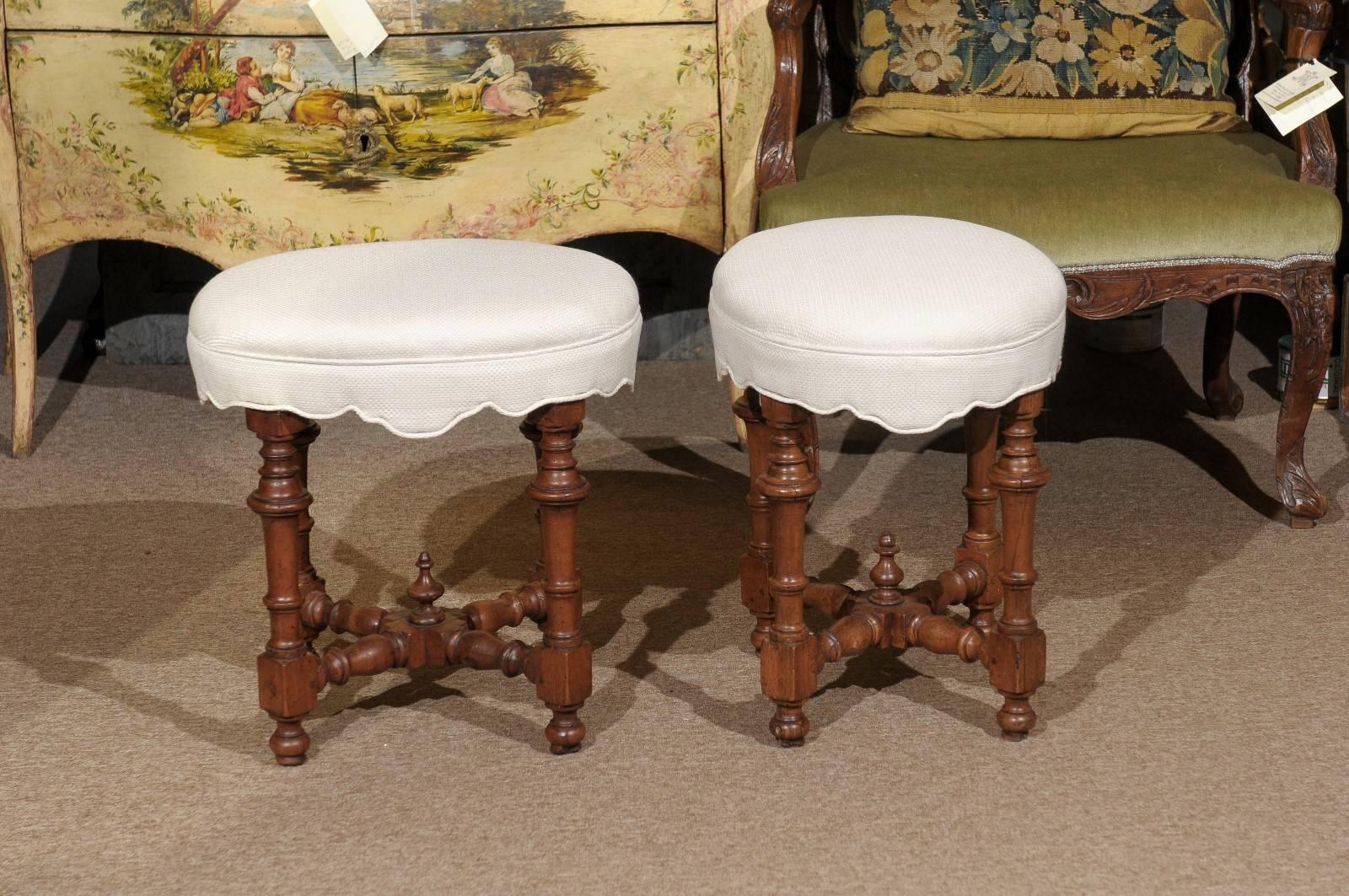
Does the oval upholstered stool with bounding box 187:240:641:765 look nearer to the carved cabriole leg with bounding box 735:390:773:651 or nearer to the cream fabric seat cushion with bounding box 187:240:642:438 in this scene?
the cream fabric seat cushion with bounding box 187:240:642:438

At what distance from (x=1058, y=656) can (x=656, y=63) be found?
1317 mm

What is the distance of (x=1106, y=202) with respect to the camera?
106 inches

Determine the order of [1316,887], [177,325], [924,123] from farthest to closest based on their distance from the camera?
1. [177,325]
2. [924,123]
3. [1316,887]

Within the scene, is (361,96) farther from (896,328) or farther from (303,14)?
(896,328)

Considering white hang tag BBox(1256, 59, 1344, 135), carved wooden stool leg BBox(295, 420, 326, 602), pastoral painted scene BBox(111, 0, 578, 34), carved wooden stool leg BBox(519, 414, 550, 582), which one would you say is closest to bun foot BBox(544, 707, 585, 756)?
carved wooden stool leg BBox(519, 414, 550, 582)

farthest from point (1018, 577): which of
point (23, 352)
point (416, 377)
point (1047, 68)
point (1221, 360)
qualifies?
point (23, 352)

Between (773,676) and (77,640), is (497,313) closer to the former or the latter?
(773,676)

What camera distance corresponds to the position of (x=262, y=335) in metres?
1.95

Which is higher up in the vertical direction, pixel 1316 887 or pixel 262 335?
pixel 262 335

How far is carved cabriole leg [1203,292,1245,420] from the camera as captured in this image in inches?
132

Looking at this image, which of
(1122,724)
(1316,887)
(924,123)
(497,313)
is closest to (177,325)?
(924,123)

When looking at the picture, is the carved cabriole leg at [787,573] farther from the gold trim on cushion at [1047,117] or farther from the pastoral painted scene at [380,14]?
the pastoral painted scene at [380,14]

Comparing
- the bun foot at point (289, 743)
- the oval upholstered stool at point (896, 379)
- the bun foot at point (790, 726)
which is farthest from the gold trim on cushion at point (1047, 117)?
the bun foot at point (289, 743)

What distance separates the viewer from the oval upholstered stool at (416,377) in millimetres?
1945
